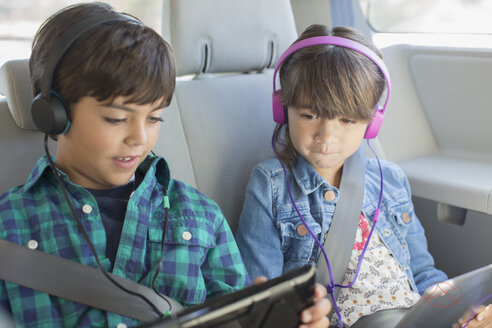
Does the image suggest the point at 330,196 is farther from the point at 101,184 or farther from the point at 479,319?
the point at 101,184

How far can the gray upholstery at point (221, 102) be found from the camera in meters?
1.51

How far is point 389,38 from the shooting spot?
7.35ft

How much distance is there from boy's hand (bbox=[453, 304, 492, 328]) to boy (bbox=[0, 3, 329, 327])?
454mm

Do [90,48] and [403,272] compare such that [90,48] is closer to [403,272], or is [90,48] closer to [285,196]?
[285,196]

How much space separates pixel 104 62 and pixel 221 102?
0.60 m

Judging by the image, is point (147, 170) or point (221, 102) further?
point (221, 102)

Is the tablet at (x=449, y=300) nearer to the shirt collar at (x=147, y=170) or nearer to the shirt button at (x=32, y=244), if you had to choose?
the shirt collar at (x=147, y=170)

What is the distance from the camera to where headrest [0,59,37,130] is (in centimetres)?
124

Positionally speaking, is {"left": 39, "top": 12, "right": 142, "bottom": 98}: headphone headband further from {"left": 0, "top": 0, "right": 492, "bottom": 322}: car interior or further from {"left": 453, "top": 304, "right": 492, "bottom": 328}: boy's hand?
{"left": 453, "top": 304, "right": 492, "bottom": 328}: boy's hand

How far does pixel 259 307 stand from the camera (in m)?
0.80

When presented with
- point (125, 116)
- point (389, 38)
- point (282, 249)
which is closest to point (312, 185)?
point (282, 249)

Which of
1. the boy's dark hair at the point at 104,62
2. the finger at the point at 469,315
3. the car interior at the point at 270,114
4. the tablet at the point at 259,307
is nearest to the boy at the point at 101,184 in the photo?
the boy's dark hair at the point at 104,62

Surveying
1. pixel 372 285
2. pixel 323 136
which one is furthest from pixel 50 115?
pixel 372 285

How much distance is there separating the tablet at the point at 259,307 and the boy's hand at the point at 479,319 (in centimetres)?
51
